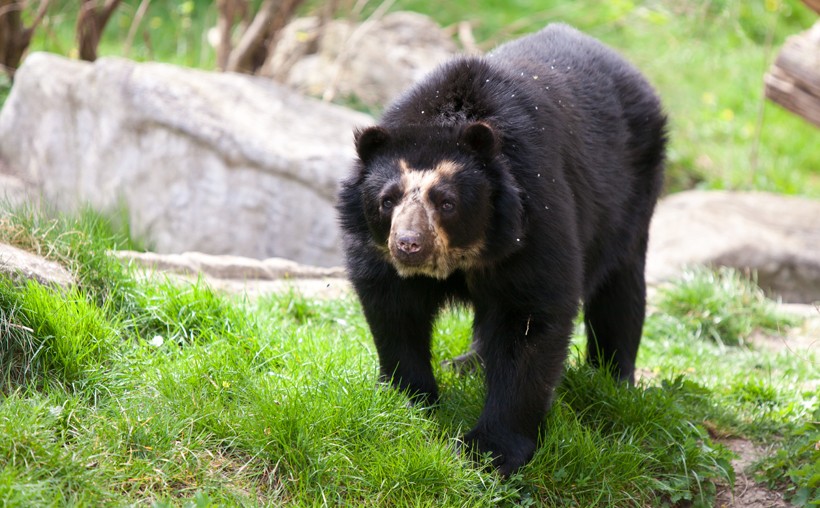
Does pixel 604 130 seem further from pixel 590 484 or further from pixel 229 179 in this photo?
pixel 229 179

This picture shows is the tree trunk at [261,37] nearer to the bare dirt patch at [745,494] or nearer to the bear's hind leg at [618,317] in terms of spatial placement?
the bear's hind leg at [618,317]

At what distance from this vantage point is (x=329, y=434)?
378 cm

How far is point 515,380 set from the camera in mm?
3988

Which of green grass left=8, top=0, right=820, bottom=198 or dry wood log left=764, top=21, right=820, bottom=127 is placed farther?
green grass left=8, top=0, right=820, bottom=198

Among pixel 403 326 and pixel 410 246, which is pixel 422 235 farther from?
pixel 403 326

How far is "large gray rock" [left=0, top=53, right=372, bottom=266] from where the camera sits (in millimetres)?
7746

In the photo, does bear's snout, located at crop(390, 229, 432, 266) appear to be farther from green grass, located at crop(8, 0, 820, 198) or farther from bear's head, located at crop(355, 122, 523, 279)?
green grass, located at crop(8, 0, 820, 198)

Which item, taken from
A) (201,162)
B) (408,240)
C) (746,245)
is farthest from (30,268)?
(746,245)

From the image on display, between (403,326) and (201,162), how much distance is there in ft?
13.6

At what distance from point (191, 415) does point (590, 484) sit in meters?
1.67

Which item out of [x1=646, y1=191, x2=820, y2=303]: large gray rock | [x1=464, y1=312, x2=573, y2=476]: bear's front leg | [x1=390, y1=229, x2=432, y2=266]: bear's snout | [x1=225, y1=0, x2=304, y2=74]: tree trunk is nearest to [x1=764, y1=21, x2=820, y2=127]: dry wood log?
[x1=646, y1=191, x2=820, y2=303]: large gray rock

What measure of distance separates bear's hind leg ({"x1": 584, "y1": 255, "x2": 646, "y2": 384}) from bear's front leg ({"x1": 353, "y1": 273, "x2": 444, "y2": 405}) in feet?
4.04

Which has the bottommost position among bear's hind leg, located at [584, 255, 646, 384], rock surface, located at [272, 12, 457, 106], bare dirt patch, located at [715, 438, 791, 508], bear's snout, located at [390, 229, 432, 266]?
rock surface, located at [272, 12, 457, 106]

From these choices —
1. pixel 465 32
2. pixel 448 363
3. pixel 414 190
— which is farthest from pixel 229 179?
pixel 465 32
